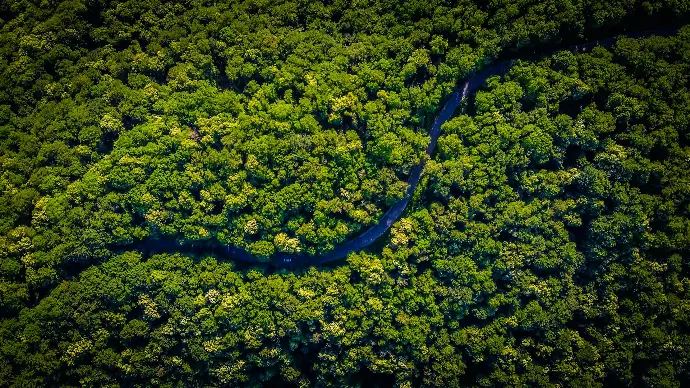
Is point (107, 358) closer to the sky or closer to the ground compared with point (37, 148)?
closer to the ground

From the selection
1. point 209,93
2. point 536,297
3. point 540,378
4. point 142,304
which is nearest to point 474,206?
point 536,297

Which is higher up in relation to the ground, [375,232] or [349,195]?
[349,195]

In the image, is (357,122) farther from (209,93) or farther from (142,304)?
(142,304)

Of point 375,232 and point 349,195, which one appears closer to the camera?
point 349,195

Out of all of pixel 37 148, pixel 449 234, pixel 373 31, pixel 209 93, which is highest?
pixel 373 31

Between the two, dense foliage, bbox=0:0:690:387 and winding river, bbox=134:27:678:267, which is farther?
winding river, bbox=134:27:678:267
